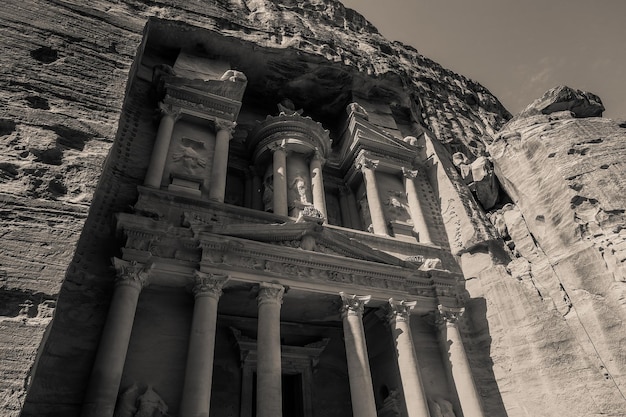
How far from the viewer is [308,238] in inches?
418

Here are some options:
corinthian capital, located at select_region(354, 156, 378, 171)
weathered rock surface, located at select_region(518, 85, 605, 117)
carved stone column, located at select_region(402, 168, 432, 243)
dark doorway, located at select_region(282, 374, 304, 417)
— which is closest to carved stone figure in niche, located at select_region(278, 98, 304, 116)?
corinthian capital, located at select_region(354, 156, 378, 171)

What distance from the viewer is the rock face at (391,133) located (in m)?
4.87

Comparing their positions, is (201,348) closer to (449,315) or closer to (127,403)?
(127,403)

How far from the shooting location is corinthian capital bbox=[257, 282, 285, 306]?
9172 millimetres

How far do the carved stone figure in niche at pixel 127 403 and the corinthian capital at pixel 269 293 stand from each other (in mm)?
3041

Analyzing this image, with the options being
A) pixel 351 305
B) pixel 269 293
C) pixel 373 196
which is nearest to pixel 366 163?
pixel 373 196

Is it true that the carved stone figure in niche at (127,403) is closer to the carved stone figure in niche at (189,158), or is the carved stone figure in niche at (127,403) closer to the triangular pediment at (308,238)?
the triangular pediment at (308,238)

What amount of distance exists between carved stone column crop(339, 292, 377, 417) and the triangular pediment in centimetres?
132

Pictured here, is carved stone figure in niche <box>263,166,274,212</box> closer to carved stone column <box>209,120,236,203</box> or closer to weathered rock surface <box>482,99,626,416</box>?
carved stone column <box>209,120,236,203</box>

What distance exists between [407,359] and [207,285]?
16.7 feet

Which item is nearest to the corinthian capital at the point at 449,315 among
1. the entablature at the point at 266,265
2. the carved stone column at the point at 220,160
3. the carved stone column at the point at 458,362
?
the carved stone column at the point at 458,362

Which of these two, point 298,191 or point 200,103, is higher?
point 200,103

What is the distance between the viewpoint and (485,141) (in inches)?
739

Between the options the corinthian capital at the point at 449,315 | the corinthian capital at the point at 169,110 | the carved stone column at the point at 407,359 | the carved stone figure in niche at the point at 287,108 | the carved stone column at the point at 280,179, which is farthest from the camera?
the carved stone figure in niche at the point at 287,108
